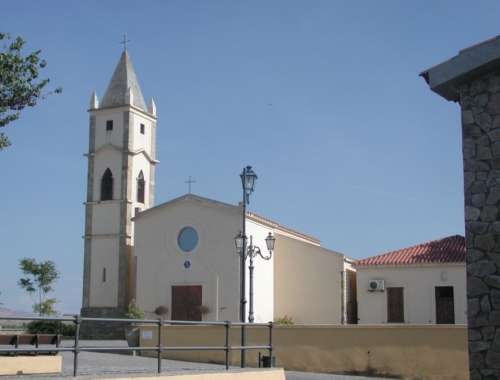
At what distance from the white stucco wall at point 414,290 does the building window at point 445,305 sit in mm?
178

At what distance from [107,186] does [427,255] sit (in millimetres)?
19103

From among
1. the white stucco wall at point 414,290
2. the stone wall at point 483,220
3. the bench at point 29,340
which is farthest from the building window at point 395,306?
the stone wall at point 483,220

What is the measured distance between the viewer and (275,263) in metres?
39.2

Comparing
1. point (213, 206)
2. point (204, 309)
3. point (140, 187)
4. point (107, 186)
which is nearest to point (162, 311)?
point (204, 309)

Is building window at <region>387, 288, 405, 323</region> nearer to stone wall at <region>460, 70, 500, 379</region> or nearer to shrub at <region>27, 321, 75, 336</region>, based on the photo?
shrub at <region>27, 321, 75, 336</region>

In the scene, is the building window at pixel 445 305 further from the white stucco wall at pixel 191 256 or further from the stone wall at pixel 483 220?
the stone wall at pixel 483 220

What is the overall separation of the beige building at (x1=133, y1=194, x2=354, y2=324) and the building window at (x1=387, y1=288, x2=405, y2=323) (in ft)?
10.1

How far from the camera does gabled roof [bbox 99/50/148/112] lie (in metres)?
44.8

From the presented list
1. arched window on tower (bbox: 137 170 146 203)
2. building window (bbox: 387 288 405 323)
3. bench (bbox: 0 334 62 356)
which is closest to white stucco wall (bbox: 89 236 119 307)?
arched window on tower (bbox: 137 170 146 203)

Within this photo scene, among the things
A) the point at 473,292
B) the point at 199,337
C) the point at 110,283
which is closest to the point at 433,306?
the point at 199,337

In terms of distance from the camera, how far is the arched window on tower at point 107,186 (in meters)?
43.6

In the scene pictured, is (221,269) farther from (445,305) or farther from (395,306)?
(445,305)

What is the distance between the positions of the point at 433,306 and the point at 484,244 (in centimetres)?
2402

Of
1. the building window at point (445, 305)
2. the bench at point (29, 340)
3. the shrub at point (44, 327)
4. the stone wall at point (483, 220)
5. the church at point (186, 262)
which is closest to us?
the stone wall at point (483, 220)
